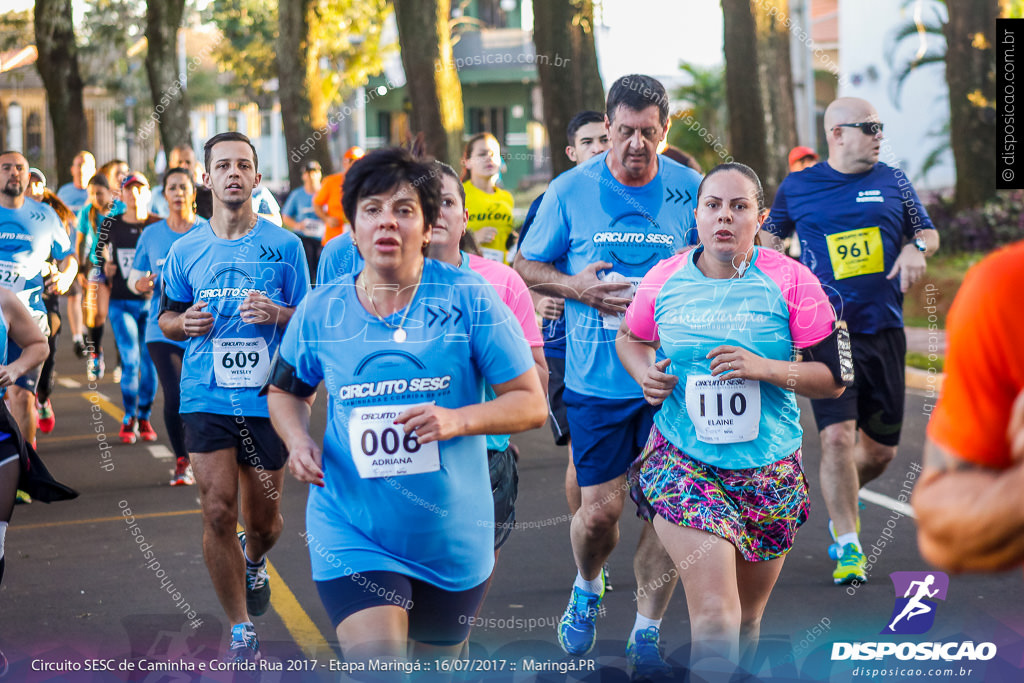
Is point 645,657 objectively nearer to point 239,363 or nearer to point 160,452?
point 239,363

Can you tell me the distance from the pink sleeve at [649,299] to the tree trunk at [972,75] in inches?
603

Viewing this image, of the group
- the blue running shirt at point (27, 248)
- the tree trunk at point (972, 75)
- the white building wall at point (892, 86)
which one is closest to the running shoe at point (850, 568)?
the blue running shirt at point (27, 248)

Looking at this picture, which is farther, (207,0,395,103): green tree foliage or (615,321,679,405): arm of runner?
(207,0,395,103): green tree foliage

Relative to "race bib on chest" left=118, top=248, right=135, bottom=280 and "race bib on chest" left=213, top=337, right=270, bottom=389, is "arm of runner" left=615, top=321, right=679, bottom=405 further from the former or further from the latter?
"race bib on chest" left=118, top=248, right=135, bottom=280

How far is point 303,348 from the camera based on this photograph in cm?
A: 343

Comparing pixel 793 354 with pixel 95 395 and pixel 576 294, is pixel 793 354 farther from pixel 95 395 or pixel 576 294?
pixel 95 395

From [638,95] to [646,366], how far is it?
130cm

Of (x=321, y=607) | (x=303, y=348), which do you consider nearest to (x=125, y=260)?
(x=321, y=607)

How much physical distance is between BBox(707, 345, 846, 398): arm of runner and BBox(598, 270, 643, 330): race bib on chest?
1054mm

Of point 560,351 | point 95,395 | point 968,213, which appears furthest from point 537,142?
point 560,351

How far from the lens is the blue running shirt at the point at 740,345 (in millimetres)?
3932

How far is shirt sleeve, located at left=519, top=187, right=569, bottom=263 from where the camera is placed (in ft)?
17.3

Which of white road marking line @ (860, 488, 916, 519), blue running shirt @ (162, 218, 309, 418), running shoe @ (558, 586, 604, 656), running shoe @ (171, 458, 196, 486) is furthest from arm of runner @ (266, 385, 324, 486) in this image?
running shoe @ (171, 458, 196, 486)

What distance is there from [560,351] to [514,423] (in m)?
3.34
